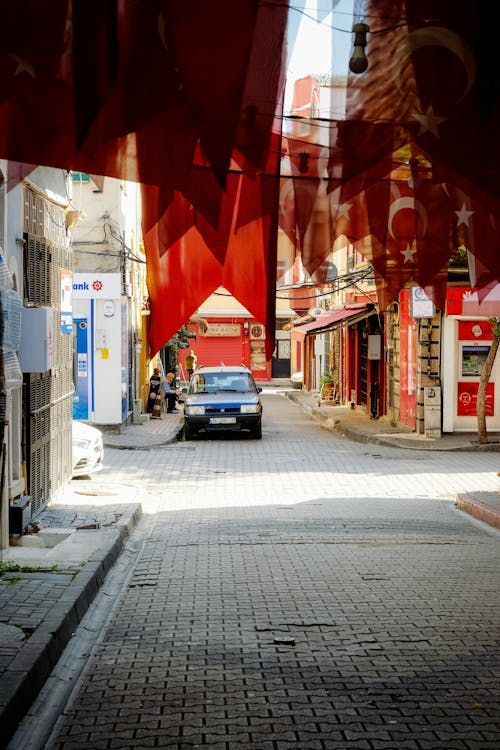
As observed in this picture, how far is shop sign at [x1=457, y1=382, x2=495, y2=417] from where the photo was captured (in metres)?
23.0

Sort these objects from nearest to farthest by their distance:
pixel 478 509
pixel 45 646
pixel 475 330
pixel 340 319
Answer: pixel 45 646 → pixel 478 509 → pixel 475 330 → pixel 340 319

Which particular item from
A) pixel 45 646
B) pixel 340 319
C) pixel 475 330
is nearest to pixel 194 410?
pixel 340 319

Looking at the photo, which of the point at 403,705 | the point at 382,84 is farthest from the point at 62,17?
the point at 403,705

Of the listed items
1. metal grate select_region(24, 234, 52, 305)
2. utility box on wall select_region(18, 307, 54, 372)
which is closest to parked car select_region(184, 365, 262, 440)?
metal grate select_region(24, 234, 52, 305)

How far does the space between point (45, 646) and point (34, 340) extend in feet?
14.2

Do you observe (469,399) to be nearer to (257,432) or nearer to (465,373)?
(465,373)

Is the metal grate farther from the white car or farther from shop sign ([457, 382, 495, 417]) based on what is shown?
shop sign ([457, 382, 495, 417])

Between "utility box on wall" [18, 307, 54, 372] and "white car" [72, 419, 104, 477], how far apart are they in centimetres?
539

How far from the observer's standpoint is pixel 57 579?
8141 mm

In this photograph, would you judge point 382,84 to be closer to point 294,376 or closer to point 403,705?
point 403,705

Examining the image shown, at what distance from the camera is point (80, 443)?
15438mm

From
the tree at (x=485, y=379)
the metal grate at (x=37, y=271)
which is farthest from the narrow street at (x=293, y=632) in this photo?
the tree at (x=485, y=379)

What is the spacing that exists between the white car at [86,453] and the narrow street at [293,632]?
169cm

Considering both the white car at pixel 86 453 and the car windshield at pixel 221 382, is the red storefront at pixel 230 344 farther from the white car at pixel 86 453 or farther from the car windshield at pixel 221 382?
the white car at pixel 86 453
